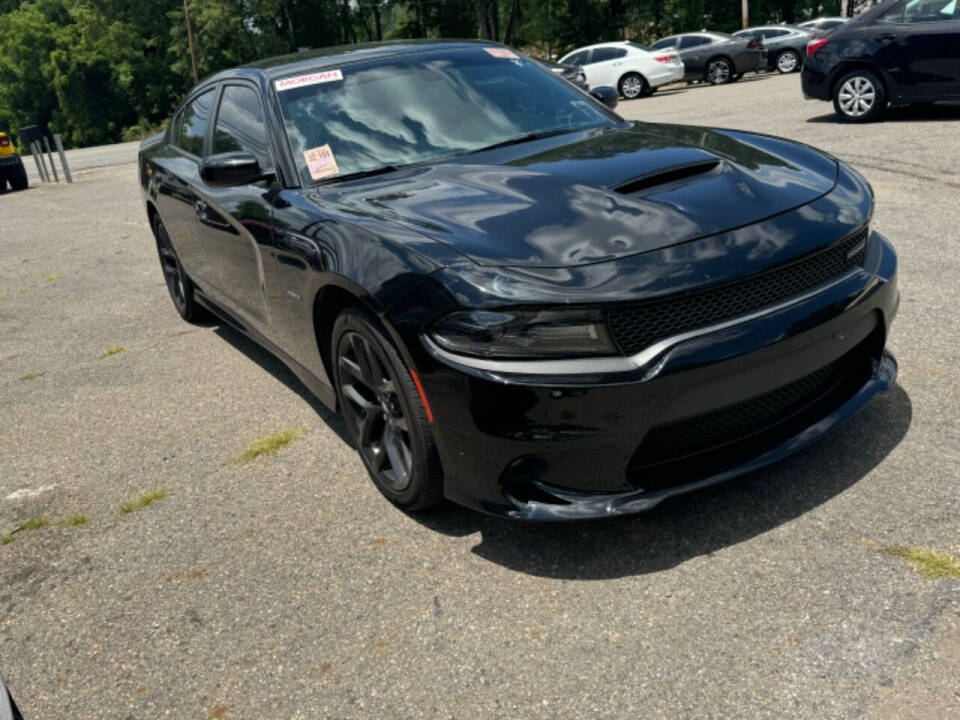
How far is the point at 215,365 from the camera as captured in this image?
540cm

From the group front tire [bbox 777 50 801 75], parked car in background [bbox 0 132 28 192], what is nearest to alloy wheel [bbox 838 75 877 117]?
parked car in background [bbox 0 132 28 192]

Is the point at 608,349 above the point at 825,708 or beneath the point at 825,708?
above

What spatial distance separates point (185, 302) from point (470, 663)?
14.1 ft

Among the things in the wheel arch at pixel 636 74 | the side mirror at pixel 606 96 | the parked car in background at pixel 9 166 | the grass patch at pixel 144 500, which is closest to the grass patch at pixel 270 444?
the grass patch at pixel 144 500

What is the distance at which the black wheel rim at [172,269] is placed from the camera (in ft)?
20.2

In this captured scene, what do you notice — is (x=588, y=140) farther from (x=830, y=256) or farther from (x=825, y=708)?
(x=825, y=708)


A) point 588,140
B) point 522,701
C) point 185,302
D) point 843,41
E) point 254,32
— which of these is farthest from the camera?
point 254,32

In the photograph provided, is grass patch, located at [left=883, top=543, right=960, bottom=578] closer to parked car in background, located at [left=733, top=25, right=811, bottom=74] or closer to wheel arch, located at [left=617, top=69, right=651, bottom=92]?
wheel arch, located at [left=617, top=69, right=651, bottom=92]

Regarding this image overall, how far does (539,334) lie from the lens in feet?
8.70

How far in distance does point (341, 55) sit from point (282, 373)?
174 cm

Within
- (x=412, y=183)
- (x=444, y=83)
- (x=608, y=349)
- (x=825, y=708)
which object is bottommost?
(x=825, y=708)

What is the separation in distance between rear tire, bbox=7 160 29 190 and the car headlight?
17.2m

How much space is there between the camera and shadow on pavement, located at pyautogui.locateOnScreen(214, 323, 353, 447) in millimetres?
4316

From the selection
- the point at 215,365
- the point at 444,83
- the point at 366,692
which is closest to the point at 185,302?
the point at 215,365
